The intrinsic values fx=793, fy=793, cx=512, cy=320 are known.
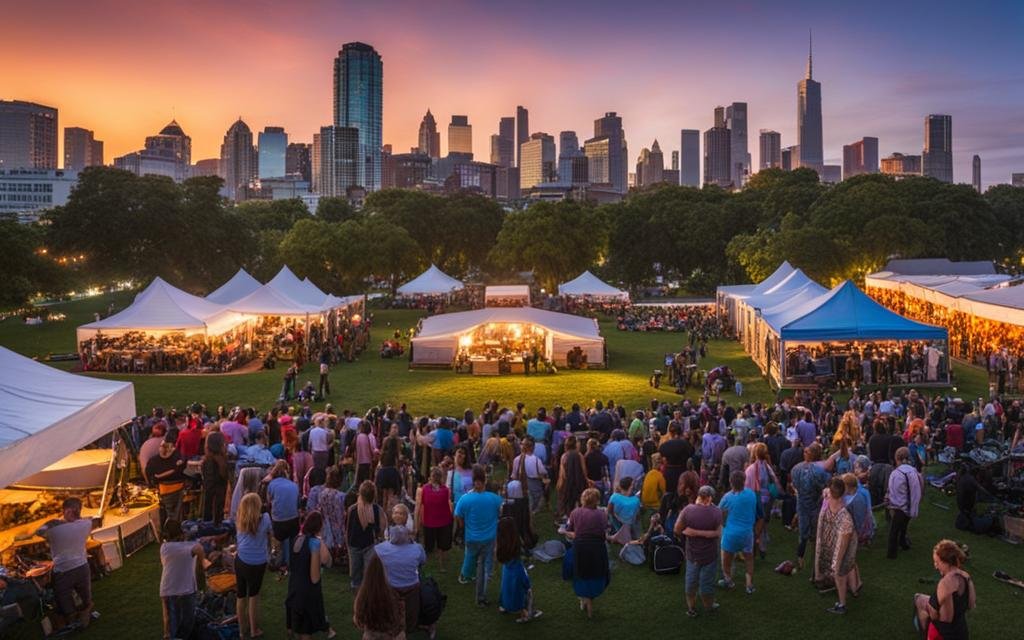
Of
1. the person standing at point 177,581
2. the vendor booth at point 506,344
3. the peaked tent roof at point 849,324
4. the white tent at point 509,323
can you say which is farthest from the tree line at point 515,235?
the person standing at point 177,581

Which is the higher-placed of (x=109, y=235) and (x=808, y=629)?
(x=109, y=235)

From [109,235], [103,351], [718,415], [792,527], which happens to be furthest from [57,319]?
[792,527]

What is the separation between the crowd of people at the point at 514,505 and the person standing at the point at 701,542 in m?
0.01

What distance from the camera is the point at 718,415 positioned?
13.5 metres

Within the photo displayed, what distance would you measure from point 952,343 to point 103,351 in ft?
93.0

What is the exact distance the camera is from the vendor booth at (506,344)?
2489 cm

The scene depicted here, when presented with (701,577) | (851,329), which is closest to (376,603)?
(701,577)

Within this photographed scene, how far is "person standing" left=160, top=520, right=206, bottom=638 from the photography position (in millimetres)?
6383

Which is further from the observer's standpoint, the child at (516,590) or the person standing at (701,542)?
the child at (516,590)

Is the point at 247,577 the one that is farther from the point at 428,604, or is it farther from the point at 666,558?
the point at 666,558

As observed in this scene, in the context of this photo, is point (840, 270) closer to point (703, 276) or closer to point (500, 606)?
point (703, 276)

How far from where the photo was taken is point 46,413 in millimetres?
8477

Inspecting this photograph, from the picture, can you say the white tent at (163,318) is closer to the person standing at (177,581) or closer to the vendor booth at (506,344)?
the vendor booth at (506,344)

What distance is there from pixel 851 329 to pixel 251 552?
18.0m
